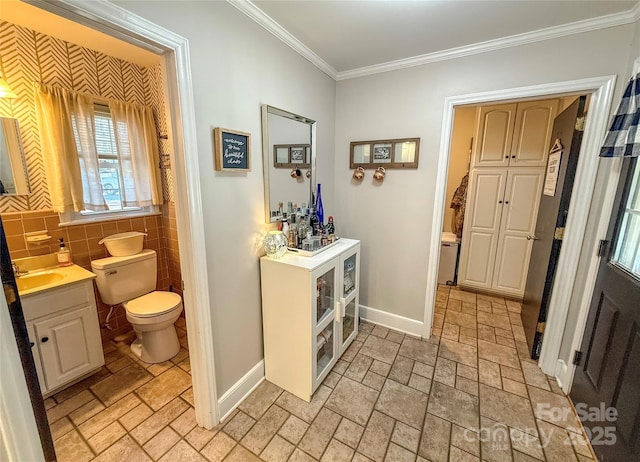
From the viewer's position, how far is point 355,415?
5.51 feet

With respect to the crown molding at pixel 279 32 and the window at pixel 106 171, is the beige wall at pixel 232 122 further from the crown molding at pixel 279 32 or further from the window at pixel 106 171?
the window at pixel 106 171

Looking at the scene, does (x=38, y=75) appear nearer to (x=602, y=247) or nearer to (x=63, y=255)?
(x=63, y=255)

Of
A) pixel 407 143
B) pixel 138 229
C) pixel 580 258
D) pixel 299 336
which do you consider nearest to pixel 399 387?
pixel 299 336

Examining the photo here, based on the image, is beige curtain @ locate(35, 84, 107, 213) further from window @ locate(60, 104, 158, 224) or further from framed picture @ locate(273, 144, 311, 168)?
framed picture @ locate(273, 144, 311, 168)

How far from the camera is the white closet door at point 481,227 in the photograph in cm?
314

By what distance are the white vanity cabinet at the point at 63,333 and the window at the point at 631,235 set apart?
10.8ft

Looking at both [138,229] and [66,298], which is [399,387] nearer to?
[66,298]

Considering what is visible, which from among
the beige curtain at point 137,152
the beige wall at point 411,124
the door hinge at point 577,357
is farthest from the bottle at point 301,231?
the door hinge at point 577,357

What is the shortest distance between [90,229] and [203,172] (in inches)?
60.5

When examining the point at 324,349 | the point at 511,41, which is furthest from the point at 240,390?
the point at 511,41

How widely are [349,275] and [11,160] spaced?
253 centimetres

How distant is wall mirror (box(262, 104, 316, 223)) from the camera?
1797mm

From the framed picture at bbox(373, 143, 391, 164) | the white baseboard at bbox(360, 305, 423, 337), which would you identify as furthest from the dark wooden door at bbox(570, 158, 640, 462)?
the framed picture at bbox(373, 143, 391, 164)

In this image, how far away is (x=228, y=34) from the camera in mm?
1448
